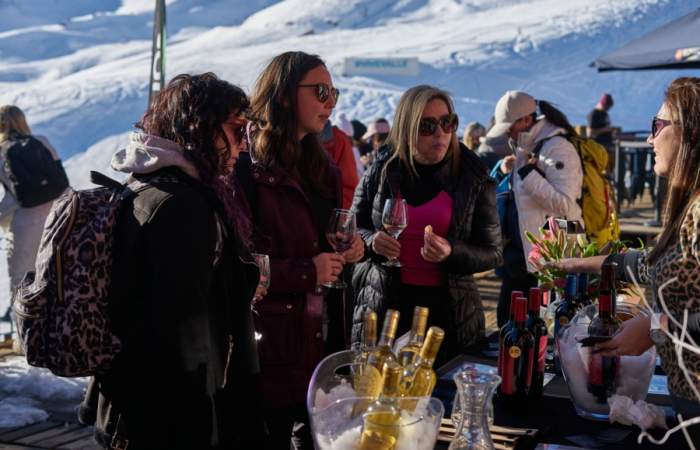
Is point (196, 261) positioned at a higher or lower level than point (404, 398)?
higher

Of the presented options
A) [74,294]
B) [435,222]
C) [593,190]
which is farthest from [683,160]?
[593,190]

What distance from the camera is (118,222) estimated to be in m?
1.90

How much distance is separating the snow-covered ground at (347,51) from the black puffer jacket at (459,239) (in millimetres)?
25274

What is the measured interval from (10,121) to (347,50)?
39892 millimetres

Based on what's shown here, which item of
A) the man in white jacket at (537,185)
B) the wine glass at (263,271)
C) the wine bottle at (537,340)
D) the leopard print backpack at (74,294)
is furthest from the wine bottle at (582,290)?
the man in white jacket at (537,185)

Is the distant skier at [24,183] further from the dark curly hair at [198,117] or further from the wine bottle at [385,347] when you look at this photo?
the wine bottle at [385,347]

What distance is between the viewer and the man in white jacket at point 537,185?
4691mm

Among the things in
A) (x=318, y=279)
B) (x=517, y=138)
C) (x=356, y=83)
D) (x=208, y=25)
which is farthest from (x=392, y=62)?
(x=208, y=25)

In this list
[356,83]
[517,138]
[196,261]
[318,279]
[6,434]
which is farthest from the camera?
[356,83]

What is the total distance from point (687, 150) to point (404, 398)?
93cm

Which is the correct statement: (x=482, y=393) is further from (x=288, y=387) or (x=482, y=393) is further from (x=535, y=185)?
(x=535, y=185)

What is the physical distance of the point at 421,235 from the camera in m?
3.40

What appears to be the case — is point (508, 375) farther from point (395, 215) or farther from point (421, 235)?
point (421, 235)

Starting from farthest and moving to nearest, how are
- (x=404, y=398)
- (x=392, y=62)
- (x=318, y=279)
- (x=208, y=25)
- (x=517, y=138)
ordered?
1. (x=208, y=25)
2. (x=392, y=62)
3. (x=517, y=138)
4. (x=318, y=279)
5. (x=404, y=398)
